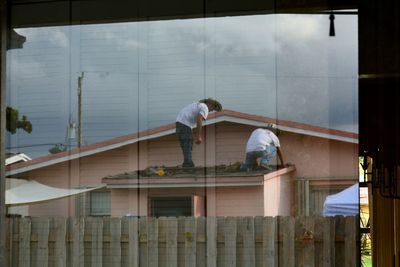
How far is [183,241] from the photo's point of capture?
5059mm

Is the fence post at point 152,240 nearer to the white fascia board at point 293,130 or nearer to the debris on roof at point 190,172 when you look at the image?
the debris on roof at point 190,172

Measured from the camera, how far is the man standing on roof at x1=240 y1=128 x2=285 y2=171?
5023 mm

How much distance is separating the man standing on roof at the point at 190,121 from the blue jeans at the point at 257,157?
Answer: 1.24 feet

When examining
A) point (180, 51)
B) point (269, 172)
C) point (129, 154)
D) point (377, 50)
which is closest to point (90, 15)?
point (180, 51)

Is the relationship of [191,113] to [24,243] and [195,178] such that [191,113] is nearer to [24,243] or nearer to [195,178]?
[195,178]

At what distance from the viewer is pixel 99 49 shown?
17.4ft

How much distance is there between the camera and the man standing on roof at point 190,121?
5.11 meters

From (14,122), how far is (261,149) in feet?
6.49

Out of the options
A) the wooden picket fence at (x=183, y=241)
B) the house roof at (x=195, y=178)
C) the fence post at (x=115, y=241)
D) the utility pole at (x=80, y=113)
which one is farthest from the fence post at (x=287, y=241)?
the utility pole at (x=80, y=113)

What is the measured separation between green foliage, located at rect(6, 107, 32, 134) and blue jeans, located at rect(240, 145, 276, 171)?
1744mm

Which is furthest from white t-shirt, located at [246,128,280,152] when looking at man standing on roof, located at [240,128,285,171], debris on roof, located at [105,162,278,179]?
debris on roof, located at [105,162,278,179]

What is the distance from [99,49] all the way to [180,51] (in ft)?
2.12

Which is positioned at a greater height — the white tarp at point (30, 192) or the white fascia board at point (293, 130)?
the white fascia board at point (293, 130)

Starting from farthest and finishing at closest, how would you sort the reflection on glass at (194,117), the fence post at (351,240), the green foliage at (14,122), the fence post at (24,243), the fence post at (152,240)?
the green foliage at (14,122)
the fence post at (24,243)
the fence post at (152,240)
the reflection on glass at (194,117)
the fence post at (351,240)
